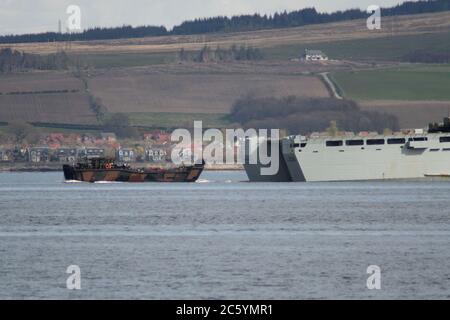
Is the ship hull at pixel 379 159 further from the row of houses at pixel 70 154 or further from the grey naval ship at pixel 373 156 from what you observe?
the row of houses at pixel 70 154

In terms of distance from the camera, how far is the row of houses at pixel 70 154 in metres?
178

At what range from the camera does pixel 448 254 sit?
1746 inches

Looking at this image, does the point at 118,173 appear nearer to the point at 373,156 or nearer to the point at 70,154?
the point at 373,156

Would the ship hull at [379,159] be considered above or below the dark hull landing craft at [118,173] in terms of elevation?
above

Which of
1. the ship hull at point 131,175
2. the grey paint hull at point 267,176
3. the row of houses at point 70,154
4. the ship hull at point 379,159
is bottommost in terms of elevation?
the row of houses at point 70,154

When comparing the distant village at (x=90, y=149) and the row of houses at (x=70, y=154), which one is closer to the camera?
the row of houses at (x=70, y=154)

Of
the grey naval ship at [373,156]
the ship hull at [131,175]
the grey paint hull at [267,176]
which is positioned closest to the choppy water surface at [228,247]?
the grey naval ship at [373,156]

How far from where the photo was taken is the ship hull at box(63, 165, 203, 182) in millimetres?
118562

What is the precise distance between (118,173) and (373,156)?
28.6m

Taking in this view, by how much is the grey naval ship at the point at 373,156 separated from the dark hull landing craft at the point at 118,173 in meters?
23.1

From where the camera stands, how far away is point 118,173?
119188 mm

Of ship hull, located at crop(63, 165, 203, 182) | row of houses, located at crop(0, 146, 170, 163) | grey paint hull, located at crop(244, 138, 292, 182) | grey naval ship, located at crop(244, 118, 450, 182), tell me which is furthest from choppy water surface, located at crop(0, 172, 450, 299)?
row of houses, located at crop(0, 146, 170, 163)

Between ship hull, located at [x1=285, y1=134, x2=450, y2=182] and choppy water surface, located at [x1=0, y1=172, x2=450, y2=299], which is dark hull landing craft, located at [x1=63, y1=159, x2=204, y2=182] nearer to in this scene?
ship hull, located at [x1=285, y1=134, x2=450, y2=182]
